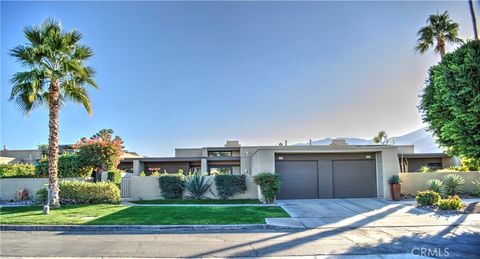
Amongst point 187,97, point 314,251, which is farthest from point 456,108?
point 187,97

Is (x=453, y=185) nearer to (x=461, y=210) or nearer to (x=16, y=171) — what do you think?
(x=461, y=210)

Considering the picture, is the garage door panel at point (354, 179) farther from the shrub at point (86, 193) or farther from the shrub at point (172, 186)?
the shrub at point (86, 193)

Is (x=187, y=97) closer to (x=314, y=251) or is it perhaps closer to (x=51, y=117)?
(x=51, y=117)

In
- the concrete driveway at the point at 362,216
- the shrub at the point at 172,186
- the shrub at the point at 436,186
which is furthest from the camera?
the shrub at the point at 172,186

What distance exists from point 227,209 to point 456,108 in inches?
339

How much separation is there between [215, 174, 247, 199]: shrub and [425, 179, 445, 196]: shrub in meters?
9.12

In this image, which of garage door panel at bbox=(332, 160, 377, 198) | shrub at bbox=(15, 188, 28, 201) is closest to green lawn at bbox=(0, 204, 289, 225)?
shrub at bbox=(15, 188, 28, 201)

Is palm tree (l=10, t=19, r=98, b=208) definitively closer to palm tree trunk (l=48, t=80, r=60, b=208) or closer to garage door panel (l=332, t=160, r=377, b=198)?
palm tree trunk (l=48, t=80, r=60, b=208)

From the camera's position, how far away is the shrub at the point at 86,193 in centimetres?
1514

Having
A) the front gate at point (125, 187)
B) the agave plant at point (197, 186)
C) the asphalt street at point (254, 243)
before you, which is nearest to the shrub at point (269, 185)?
the agave plant at point (197, 186)

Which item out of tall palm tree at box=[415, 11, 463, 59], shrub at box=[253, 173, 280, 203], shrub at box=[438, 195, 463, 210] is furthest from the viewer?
tall palm tree at box=[415, 11, 463, 59]

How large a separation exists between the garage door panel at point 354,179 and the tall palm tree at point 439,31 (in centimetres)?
1109

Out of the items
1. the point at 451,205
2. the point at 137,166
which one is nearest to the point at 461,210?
the point at 451,205

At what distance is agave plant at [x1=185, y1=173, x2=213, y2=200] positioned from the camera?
17.1m
